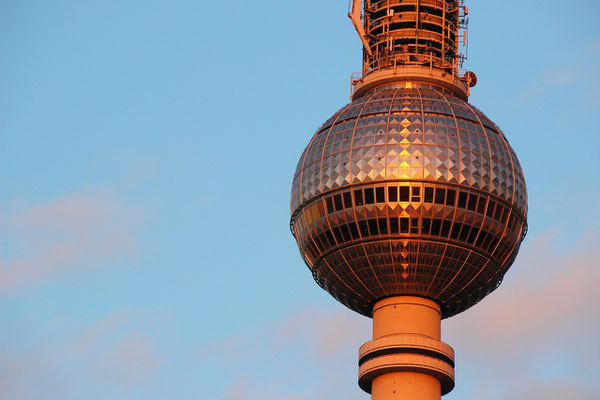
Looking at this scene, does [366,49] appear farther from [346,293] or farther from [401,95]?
[346,293]

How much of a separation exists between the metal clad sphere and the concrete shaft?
1288 mm

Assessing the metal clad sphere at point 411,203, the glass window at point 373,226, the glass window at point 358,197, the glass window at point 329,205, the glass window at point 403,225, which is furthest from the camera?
the glass window at point 329,205

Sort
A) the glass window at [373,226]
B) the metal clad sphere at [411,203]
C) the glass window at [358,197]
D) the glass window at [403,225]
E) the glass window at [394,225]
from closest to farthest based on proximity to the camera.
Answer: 1. the glass window at [403,225]
2. the glass window at [394,225]
3. the metal clad sphere at [411,203]
4. the glass window at [373,226]
5. the glass window at [358,197]

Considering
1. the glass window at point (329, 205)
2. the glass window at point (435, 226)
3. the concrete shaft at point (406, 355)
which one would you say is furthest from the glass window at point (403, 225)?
the concrete shaft at point (406, 355)

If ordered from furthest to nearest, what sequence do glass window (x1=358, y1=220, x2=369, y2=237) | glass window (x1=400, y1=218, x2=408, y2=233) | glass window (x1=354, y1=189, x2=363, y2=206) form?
glass window (x1=354, y1=189, x2=363, y2=206) → glass window (x1=358, y1=220, x2=369, y2=237) → glass window (x1=400, y1=218, x2=408, y2=233)

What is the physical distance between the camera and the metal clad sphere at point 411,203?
358 ft

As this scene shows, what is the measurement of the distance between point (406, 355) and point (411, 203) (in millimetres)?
10937

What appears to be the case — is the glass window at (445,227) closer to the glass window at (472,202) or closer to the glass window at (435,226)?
the glass window at (435,226)

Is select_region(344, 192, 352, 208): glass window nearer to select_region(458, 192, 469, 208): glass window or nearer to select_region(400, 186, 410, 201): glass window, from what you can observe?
select_region(400, 186, 410, 201): glass window

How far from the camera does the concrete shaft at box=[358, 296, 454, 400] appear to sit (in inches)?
4296

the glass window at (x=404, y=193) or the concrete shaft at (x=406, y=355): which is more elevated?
the glass window at (x=404, y=193)

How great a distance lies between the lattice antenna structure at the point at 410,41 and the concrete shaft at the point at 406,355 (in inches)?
724

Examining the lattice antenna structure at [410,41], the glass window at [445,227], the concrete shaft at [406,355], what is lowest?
the concrete shaft at [406,355]

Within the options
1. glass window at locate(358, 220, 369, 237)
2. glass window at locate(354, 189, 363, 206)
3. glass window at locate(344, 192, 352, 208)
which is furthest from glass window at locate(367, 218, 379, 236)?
glass window at locate(344, 192, 352, 208)
